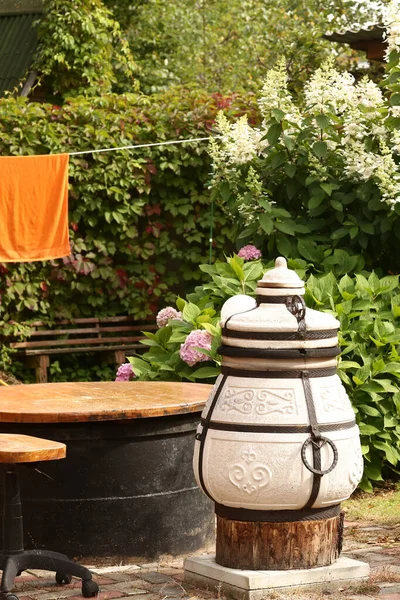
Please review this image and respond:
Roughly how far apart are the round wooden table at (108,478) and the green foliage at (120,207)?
556cm

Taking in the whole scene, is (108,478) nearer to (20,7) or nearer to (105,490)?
(105,490)

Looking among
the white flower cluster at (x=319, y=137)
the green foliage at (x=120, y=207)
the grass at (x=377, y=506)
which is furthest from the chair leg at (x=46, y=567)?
the green foliage at (x=120, y=207)

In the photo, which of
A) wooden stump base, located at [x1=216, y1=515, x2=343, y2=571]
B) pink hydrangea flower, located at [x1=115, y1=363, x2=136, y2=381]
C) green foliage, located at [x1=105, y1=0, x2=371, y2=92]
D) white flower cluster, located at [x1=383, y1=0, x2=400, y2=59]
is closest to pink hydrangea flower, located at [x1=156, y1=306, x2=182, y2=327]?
pink hydrangea flower, located at [x1=115, y1=363, x2=136, y2=381]

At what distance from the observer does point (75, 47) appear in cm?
1342

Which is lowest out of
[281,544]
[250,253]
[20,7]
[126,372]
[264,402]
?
[281,544]

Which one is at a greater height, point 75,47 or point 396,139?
point 75,47

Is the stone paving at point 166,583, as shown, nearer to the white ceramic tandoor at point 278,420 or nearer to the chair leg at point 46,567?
the chair leg at point 46,567

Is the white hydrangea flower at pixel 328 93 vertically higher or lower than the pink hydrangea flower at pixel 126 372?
higher

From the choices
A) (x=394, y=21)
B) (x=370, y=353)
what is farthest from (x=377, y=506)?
(x=394, y=21)

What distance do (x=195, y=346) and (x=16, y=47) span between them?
987 centimetres

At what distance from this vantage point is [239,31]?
19156 mm

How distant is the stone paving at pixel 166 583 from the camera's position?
3.98 meters

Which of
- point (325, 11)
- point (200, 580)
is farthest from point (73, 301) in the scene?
point (325, 11)

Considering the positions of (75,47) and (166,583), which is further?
(75,47)
